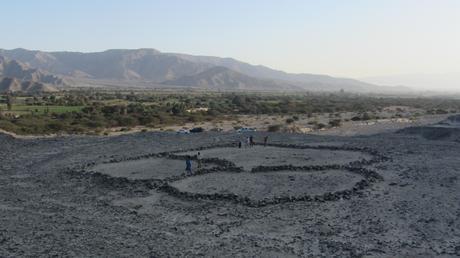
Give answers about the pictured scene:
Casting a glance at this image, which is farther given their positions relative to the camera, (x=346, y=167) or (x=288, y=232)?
(x=346, y=167)

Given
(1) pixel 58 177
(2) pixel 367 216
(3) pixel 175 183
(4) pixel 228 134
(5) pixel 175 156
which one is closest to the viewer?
(2) pixel 367 216

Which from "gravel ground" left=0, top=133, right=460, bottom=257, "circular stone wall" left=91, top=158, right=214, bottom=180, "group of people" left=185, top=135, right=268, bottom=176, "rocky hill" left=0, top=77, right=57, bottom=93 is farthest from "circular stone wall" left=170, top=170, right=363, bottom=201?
"rocky hill" left=0, top=77, right=57, bottom=93

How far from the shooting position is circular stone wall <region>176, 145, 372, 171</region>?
32.9m

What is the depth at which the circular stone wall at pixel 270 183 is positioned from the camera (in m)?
25.1

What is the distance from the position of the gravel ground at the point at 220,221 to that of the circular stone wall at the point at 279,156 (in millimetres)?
3651

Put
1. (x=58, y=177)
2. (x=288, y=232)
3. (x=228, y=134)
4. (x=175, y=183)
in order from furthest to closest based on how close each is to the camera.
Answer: (x=228, y=134) < (x=58, y=177) < (x=175, y=183) < (x=288, y=232)

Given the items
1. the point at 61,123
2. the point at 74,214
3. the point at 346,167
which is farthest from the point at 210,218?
the point at 61,123

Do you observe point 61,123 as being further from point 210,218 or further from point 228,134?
point 210,218

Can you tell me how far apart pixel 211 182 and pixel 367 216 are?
9064 mm

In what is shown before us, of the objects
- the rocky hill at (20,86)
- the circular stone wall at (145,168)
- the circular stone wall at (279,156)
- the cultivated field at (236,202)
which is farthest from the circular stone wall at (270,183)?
the rocky hill at (20,86)

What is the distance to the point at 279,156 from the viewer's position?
3559cm

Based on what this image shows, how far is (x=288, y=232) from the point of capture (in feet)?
63.2

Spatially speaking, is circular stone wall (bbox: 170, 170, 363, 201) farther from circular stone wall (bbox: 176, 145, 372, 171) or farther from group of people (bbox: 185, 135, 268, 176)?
circular stone wall (bbox: 176, 145, 372, 171)

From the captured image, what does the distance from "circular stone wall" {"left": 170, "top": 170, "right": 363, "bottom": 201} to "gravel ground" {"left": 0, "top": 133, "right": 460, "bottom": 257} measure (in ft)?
4.94
